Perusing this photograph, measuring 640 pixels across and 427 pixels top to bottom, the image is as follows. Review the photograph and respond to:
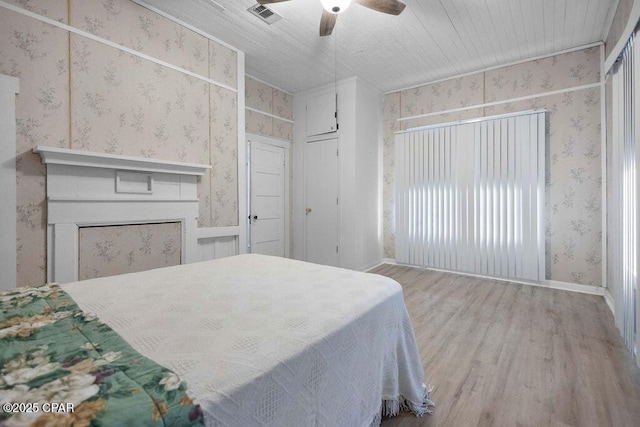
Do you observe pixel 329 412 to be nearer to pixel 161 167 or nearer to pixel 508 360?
pixel 508 360

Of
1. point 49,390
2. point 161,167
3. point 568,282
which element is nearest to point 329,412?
point 49,390

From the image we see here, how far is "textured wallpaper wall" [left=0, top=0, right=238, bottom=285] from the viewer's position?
1.95m

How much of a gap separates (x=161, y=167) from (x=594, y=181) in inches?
178

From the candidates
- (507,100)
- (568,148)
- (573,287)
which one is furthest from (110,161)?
(573,287)

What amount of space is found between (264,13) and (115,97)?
4.94 feet

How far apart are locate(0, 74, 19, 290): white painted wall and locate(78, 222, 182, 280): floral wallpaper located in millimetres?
355

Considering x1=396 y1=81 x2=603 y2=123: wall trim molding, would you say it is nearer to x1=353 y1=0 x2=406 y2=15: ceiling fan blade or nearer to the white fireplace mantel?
x1=353 y1=0 x2=406 y2=15: ceiling fan blade

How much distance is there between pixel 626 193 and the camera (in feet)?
6.94

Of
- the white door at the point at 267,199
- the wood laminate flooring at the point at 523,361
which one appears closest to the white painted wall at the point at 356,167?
the white door at the point at 267,199

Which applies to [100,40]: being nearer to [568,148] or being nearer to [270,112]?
[270,112]

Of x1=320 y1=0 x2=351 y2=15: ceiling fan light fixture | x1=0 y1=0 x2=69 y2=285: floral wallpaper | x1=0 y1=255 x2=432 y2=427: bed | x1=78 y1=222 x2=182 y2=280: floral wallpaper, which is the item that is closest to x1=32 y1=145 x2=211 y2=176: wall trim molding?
x1=0 y1=0 x2=69 y2=285: floral wallpaper

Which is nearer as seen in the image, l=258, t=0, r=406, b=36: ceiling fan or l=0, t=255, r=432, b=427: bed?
l=0, t=255, r=432, b=427: bed

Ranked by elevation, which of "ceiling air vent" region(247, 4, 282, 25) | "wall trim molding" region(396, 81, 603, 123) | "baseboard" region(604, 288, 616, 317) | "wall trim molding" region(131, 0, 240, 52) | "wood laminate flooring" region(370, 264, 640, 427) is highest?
"ceiling air vent" region(247, 4, 282, 25)

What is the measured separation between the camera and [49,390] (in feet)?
1.90
